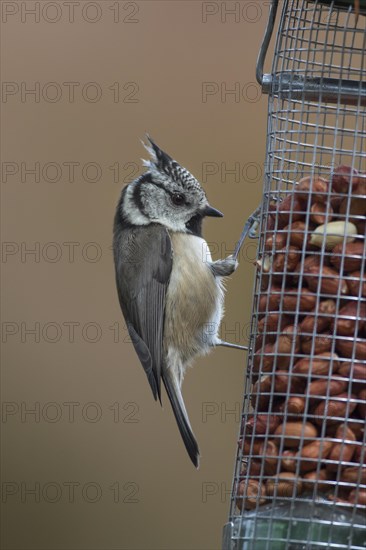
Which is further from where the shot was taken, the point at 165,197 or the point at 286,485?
the point at 165,197

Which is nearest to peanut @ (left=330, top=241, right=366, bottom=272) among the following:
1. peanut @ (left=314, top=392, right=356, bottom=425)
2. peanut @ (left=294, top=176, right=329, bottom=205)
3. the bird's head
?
peanut @ (left=294, top=176, right=329, bottom=205)

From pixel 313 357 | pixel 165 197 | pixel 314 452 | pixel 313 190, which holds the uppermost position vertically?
pixel 313 190

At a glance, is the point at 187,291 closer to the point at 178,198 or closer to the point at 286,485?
the point at 178,198

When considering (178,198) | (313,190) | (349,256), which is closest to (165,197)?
(178,198)

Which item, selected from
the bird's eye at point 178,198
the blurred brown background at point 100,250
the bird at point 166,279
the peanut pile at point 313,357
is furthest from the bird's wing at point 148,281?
the peanut pile at point 313,357

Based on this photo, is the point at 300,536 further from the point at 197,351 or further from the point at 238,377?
the point at 238,377

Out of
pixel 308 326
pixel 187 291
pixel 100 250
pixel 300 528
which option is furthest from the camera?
pixel 100 250

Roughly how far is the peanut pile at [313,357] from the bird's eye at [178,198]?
1.04 metres

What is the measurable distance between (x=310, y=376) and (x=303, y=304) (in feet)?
0.65

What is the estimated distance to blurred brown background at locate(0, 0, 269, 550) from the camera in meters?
5.24

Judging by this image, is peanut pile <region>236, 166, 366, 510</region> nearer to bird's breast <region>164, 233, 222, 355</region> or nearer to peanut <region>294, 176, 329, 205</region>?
peanut <region>294, 176, 329, 205</region>

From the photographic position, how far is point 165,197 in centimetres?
412

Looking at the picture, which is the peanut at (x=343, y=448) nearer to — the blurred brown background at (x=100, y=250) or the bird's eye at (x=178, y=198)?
the bird's eye at (x=178, y=198)

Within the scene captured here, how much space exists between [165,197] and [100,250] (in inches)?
50.4
